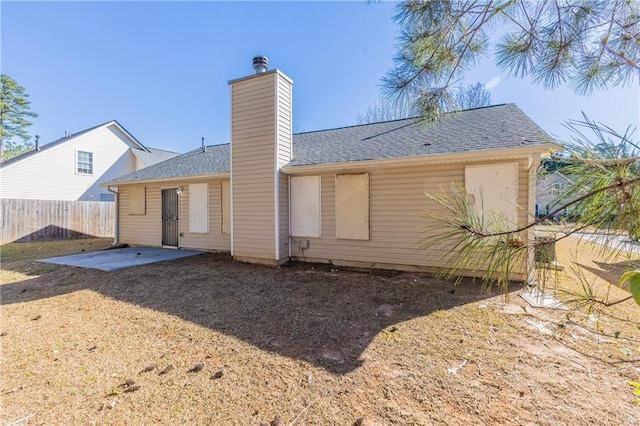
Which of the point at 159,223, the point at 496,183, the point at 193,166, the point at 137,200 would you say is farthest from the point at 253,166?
the point at 137,200

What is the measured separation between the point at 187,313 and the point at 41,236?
43.2 feet

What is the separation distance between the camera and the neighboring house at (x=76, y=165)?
44.1ft

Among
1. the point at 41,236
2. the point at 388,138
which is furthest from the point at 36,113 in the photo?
the point at 388,138

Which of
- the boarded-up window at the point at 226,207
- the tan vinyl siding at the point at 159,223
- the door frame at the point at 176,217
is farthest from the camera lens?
the door frame at the point at 176,217

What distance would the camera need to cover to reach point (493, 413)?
1964 millimetres

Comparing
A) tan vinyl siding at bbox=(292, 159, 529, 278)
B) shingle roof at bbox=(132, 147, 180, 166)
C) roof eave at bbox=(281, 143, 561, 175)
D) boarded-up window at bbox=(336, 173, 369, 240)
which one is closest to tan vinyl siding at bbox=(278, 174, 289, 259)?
roof eave at bbox=(281, 143, 561, 175)

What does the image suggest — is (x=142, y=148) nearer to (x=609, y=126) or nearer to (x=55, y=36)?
(x=55, y=36)

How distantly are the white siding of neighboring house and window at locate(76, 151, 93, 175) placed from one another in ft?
0.56

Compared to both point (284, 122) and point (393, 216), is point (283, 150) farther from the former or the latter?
point (393, 216)

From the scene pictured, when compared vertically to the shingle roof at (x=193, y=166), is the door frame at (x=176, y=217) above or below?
below

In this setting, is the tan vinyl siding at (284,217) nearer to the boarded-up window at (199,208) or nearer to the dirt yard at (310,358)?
the dirt yard at (310,358)

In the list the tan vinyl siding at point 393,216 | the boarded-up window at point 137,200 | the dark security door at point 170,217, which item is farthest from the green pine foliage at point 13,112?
the tan vinyl siding at point 393,216

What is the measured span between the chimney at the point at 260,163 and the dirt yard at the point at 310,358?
221 cm

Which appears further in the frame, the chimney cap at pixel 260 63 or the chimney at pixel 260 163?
the chimney cap at pixel 260 63
